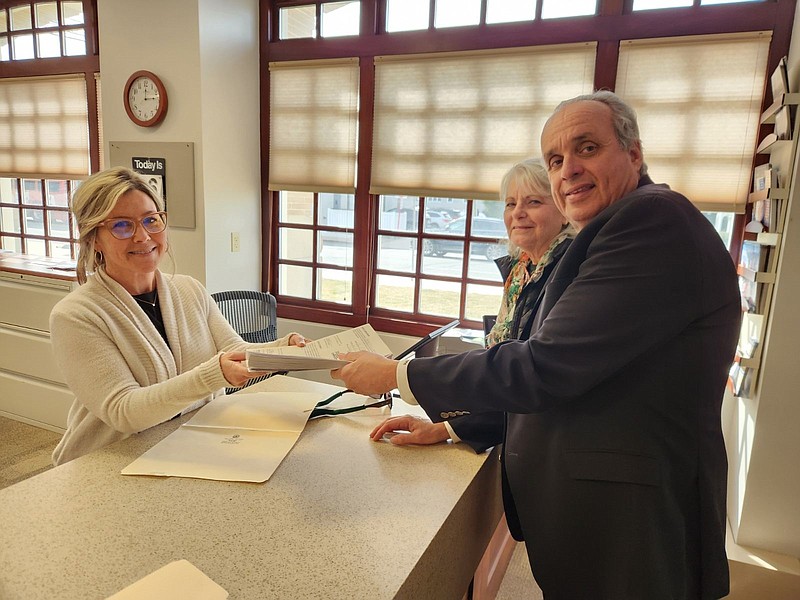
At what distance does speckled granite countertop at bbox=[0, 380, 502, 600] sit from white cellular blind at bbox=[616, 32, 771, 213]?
1990 millimetres

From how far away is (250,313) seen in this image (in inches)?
117

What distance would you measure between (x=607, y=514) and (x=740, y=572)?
1.45 metres

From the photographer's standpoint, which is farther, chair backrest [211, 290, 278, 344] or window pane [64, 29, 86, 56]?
window pane [64, 29, 86, 56]

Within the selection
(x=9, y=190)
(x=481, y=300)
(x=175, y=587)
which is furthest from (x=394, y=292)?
(x=9, y=190)

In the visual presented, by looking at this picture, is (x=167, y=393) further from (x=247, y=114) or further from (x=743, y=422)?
(x=247, y=114)

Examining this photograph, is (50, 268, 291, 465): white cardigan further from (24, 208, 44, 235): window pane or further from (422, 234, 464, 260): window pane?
(24, 208, 44, 235): window pane

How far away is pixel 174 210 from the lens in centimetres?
328

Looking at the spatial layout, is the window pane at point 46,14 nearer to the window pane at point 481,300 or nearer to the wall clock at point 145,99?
the wall clock at point 145,99

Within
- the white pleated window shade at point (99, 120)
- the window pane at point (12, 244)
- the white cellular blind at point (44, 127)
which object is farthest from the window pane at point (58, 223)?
the white pleated window shade at point (99, 120)

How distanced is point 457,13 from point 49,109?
307 centimetres

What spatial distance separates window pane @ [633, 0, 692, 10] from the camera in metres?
2.50

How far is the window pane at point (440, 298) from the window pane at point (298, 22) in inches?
67.8

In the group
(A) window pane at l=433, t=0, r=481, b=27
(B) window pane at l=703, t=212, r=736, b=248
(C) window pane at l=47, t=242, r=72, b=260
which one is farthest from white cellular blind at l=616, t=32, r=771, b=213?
(C) window pane at l=47, t=242, r=72, b=260

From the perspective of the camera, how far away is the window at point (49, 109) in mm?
Answer: 3781
